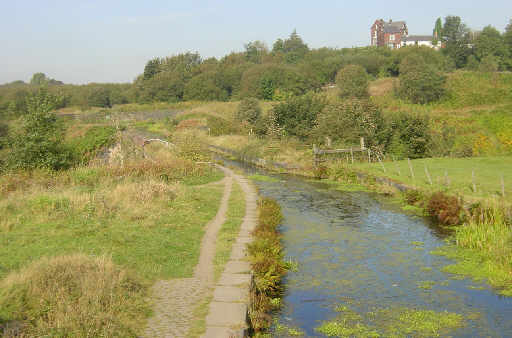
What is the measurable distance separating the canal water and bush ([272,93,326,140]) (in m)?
21.0

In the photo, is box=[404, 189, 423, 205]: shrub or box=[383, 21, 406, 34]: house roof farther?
box=[383, 21, 406, 34]: house roof

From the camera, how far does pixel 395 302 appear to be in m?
9.67

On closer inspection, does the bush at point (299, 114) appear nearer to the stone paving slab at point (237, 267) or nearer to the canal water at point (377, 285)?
the canal water at point (377, 285)

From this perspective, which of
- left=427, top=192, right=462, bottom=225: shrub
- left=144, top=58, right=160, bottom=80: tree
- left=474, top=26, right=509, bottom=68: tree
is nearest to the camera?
left=427, top=192, right=462, bottom=225: shrub

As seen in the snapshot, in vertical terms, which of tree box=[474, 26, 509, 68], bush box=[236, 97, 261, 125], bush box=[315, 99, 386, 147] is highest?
tree box=[474, 26, 509, 68]

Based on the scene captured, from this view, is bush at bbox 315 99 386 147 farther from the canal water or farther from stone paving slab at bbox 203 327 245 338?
stone paving slab at bbox 203 327 245 338

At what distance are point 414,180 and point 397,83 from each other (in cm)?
3959

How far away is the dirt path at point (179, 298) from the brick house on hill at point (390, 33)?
124986 millimetres

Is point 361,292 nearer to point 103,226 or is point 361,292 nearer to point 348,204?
point 103,226

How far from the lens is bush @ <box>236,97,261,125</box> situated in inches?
1962

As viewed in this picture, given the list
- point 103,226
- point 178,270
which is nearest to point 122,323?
point 178,270

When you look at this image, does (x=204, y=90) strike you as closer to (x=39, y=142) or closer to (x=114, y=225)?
(x=39, y=142)

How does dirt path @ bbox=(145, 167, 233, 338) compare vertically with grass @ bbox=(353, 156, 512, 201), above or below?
above

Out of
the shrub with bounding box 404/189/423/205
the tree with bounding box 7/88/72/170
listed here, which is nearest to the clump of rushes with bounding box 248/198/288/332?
the shrub with bounding box 404/189/423/205
